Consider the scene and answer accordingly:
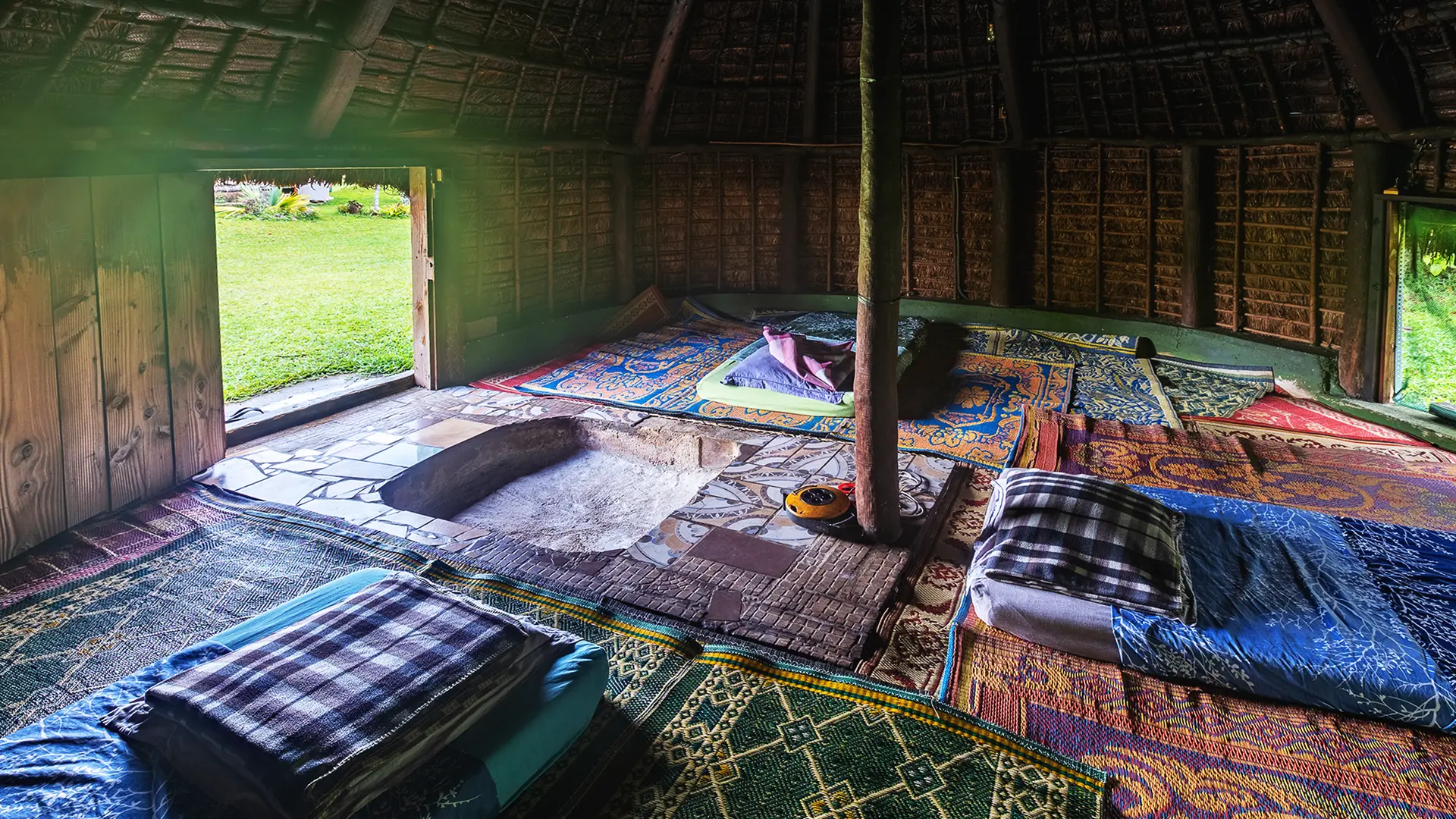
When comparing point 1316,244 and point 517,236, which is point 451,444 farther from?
point 1316,244

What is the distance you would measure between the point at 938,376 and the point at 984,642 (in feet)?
12.7

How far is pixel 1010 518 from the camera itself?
12.0 ft

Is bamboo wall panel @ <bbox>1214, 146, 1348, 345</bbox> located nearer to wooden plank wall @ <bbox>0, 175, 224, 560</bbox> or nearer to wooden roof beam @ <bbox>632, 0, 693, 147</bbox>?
wooden roof beam @ <bbox>632, 0, 693, 147</bbox>

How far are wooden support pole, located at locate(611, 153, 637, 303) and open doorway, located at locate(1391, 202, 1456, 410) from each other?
5.86 m

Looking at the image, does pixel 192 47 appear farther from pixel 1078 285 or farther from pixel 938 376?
pixel 1078 285

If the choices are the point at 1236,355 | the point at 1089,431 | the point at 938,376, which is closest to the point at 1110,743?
the point at 1089,431

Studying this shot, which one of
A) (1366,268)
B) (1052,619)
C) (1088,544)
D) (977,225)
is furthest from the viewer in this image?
(977,225)

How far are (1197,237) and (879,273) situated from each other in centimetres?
467

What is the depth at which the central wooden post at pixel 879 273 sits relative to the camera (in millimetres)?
3729

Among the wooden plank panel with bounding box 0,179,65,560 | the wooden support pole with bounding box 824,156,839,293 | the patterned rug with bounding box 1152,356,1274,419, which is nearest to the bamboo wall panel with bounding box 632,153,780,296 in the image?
the wooden support pole with bounding box 824,156,839,293

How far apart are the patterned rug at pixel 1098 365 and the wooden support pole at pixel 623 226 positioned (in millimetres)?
3135

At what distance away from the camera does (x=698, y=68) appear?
8.34 meters

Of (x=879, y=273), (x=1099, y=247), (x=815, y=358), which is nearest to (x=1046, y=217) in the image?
(x=1099, y=247)

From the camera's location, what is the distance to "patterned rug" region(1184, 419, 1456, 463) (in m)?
5.19
